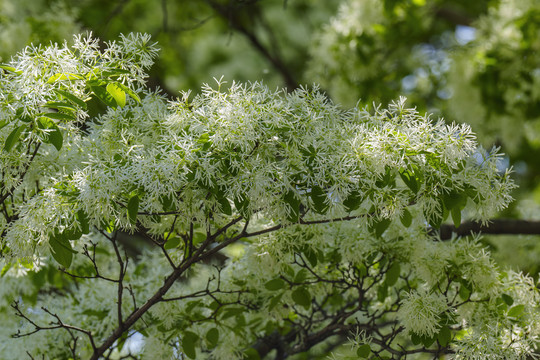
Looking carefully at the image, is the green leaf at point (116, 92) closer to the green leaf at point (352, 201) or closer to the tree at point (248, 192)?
the tree at point (248, 192)

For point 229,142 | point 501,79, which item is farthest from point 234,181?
point 501,79

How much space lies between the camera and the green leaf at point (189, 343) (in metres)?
2.57

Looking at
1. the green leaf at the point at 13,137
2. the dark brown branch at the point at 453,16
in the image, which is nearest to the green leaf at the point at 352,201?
the green leaf at the point at 13,137

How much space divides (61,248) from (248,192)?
24.5 inches

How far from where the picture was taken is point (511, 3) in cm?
575

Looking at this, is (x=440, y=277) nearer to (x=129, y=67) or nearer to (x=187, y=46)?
(x=129, y=67)

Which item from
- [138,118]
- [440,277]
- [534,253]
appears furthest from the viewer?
[534,253]

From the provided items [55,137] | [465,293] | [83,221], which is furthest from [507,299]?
[55,137]

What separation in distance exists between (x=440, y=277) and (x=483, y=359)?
46 cm

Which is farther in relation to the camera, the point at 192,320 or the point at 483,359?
the point at 192,320

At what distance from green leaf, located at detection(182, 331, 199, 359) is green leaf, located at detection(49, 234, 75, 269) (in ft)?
2.29

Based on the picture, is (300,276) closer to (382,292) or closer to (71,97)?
(382,292)

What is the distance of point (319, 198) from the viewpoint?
196 cm

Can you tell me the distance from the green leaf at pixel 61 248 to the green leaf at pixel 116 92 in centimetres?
45
